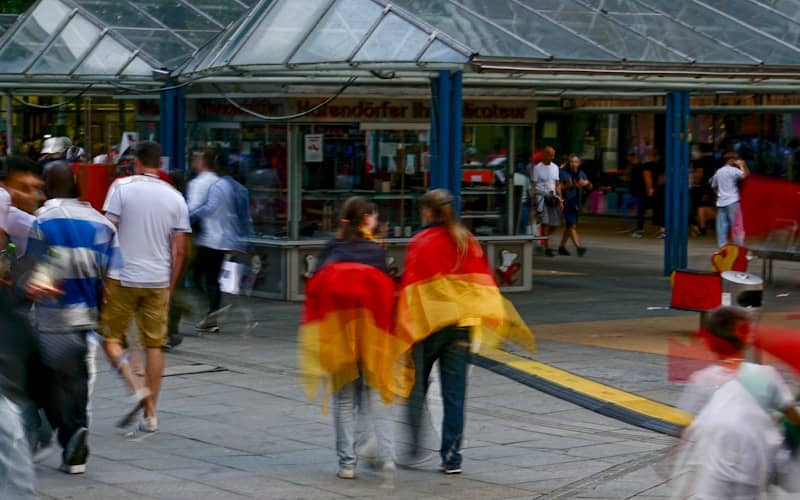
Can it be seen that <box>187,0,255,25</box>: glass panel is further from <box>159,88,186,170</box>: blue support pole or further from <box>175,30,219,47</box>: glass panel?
<box>159,88,186,170</box>: blue support pole

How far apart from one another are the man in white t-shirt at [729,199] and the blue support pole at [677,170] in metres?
1.41

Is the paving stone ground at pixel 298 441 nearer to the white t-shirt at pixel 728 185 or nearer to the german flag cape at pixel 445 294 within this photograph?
the german flag cape at pixel 445 294

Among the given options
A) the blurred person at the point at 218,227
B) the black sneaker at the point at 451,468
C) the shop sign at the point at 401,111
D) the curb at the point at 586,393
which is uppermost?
the shop sign at the point at 401,111

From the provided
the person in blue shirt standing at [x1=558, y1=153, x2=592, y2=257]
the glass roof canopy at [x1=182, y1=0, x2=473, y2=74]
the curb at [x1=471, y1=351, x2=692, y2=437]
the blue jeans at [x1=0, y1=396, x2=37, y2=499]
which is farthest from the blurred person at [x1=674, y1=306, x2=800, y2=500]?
the person in blue shirt standing at [x1=558, y1=153, x2=592, y2=257]

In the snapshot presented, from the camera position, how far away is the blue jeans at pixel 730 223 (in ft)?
70.2

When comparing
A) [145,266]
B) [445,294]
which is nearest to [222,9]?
[145,266]

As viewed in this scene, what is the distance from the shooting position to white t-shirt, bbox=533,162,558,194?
76.9 feet

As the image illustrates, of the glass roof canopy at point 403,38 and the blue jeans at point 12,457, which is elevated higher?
the glass roof canopy at point 403,38

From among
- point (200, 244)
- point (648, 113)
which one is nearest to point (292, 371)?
point (200, 244)

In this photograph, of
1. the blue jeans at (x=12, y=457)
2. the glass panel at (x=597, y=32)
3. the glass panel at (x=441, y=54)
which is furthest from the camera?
the glass panel at (x=597, y=32)

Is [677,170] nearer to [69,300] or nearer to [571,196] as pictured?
[571,196]

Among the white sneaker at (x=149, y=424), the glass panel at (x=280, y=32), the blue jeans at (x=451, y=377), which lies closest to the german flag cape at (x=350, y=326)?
the blue jeans at (x=451, y=377)

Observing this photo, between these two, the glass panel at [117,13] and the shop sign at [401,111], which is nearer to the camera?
the shop sign at [401,111]

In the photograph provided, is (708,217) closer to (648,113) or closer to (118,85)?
(648,113)
